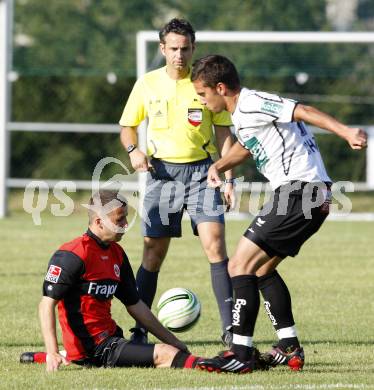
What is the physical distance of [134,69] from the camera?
20.6 meters

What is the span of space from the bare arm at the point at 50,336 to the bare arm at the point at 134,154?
5.64ft

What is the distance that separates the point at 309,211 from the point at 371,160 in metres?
13.2

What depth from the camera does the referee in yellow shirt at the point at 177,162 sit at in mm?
7770

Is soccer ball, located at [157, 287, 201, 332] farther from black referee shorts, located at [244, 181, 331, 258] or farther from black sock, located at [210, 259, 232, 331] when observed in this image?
black referee shorts, located at [244, 181, 331, 258]

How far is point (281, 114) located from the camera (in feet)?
20.6

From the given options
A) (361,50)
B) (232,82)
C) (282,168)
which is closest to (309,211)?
(282,168)

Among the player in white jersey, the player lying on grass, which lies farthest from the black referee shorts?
the player lying on grass

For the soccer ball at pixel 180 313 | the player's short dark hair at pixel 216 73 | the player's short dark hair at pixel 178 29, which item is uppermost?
the player's short dark hair at pixel 178 29

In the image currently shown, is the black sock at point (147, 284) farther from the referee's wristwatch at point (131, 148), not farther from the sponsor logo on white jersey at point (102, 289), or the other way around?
the sponsor logo on white jersey at point (102, 289)

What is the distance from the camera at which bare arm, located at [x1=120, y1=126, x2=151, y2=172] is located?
772cm

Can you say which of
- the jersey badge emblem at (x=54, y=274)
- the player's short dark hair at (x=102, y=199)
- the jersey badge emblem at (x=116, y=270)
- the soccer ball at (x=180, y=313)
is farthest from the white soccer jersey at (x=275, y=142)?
the jersey badge emblem at (x=54, y=274)

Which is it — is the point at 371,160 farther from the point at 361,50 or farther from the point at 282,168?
the point at 282,168

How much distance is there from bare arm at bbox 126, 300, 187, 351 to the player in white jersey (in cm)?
50

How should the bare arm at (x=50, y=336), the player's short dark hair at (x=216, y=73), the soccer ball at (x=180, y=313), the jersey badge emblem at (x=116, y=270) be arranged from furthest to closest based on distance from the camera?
1. the soccer ball at (x=180, y=313)
2. the jersey badge emblem at (x=116, y=270)
3. the player's short dark hair at (x=216, y=73)
4. the bare arm at (x=50, y=336)
